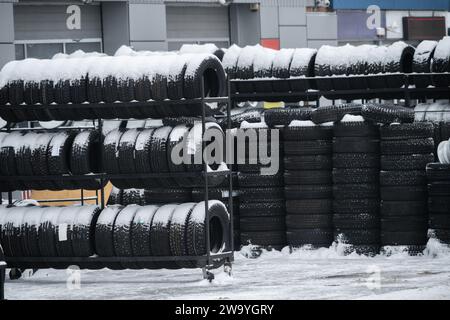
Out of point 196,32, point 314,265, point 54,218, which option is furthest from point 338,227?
point 196,32

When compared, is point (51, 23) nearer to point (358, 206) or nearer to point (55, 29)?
point (55, 29)

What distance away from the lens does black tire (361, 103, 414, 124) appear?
61.6 feet

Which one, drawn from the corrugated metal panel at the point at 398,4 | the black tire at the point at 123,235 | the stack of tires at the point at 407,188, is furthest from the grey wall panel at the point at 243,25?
the black tire at the point at 123,235

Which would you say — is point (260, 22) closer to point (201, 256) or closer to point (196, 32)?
point (196, 32)

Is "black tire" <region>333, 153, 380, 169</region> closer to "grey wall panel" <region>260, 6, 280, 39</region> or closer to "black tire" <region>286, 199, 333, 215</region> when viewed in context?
"black tire" <region>286, 199, 333, 215</region>

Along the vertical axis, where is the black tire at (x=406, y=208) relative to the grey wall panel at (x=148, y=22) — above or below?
below

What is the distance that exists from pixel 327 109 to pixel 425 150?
1.72m

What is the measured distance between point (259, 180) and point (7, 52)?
1142 centimetres

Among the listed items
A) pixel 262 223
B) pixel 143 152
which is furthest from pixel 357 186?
pixel 143 152

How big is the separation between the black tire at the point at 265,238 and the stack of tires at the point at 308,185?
16 centimetres

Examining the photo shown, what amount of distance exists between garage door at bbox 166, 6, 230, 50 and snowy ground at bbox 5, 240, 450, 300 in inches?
650

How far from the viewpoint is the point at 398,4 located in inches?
1817

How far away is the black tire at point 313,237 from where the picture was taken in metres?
19.0

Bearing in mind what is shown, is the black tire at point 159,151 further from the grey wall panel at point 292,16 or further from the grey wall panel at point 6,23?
the grey wall panel at point 292,16
